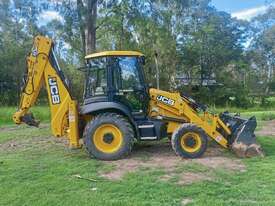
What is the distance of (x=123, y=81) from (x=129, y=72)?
0.21 m

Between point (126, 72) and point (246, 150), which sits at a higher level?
point (126, 72)

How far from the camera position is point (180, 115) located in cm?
796

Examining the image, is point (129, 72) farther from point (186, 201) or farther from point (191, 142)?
point (186, 201)

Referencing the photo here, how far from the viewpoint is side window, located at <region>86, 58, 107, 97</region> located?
7.97 meters

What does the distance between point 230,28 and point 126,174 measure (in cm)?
2758

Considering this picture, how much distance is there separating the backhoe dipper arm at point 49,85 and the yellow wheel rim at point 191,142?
2022mm

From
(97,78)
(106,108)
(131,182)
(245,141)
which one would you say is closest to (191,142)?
(245,141)

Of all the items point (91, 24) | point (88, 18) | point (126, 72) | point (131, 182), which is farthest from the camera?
point (91, 24)

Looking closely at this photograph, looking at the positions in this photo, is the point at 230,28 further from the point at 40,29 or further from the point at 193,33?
the point at 40,29

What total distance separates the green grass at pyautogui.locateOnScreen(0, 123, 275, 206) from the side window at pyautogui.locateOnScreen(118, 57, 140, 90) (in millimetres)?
1623

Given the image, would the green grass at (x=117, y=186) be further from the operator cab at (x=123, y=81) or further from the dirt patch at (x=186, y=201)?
the operator cab at (x=123, y=81)

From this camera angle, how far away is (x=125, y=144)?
24.6ft

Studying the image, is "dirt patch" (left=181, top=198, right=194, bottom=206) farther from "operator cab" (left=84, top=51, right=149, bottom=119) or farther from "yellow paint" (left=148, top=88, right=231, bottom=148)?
"operator cab" (left=84, top=51, right=149, bottom=119)

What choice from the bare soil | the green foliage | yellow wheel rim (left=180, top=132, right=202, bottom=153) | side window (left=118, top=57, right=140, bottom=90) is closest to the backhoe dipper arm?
side window (left=118, top=57, right=140, bottom=90)
